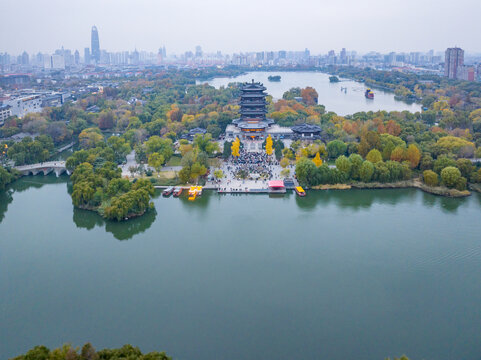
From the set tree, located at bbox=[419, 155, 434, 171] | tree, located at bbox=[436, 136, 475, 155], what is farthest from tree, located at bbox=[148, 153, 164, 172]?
tree, located at bbox=[436, 136, 475, 155]

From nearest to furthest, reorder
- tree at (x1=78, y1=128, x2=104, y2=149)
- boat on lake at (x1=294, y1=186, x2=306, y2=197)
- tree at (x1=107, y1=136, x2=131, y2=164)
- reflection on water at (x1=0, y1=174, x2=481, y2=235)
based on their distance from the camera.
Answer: reflection on water at (x1=0, y1=174, x2=481, y2=235), boat on lake at (x1=294, y1=186, x2=306, y2=197), tree at (x1=107, y1=136, x2=131, y2=164), tree at (x1=78, y1=128, x2=104, y2=149)

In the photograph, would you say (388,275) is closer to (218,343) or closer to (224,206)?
(218,343)

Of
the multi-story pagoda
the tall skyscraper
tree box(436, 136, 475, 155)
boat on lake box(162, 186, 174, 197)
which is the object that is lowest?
boat on lake box(162, 186, 174, 197)

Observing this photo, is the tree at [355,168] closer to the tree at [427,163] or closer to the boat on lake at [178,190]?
the tree at [427,163]

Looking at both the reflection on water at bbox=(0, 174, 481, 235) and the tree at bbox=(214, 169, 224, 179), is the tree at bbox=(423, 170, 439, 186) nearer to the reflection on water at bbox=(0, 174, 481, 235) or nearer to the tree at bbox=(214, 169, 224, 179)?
the reflection on water at bbox=(0, 174, 481, 235)

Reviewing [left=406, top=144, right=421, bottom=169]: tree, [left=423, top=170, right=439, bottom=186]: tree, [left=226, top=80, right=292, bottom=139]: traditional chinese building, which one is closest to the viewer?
[left=423, top=170, right=439, bottom=186]: tree

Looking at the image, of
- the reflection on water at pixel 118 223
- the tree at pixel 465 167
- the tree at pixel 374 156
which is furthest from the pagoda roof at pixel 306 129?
the reflection on water at pixel 118 223
